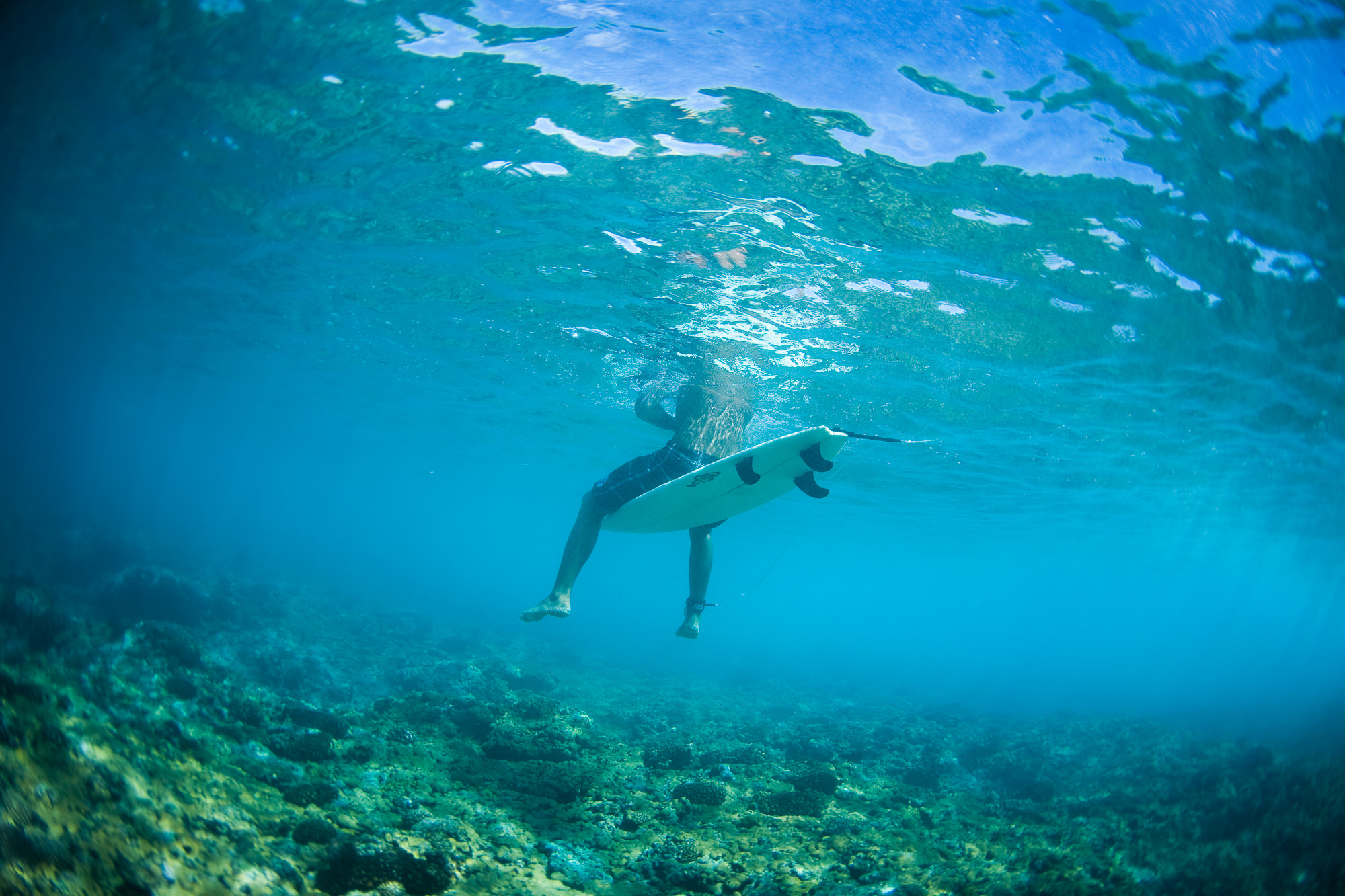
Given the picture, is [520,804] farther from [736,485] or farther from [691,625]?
[736,485]

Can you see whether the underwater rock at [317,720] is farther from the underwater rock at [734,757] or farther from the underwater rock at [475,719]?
the underwater rock at [734,757]

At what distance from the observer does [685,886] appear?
4086 millimetres

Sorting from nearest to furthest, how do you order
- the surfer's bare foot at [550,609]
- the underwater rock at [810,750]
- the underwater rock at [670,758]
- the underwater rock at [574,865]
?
the underwater rock at [574,865] → the surfer's bare foot at [550,609] → the underwater rock at [670,758] → the underwater rock at [810,750]

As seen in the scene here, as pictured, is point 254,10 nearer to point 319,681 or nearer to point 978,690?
point 319,681

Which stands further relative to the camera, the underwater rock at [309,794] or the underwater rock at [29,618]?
the underwater rock at [29,618]

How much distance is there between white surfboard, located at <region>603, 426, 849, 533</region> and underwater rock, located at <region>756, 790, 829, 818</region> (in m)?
3.32

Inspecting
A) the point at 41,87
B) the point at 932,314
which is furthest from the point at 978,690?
the point at 41,87

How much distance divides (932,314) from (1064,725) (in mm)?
16580

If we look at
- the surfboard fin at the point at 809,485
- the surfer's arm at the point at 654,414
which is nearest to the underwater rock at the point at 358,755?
the surfboard fin at the point at 809,485

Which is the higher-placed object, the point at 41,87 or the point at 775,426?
the point at 41,87

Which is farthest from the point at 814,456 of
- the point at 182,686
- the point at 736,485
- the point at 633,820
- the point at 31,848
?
the point at 182,686

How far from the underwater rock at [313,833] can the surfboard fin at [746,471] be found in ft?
16.7

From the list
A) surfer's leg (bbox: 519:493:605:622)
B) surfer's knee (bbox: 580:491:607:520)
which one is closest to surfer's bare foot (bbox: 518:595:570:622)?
surfer's leg (bbox: 519:493:605:622)

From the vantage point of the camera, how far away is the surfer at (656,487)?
6910mm
